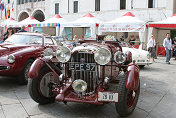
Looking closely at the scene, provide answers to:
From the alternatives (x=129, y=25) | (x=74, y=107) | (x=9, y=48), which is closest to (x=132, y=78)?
(x=74, y=107)

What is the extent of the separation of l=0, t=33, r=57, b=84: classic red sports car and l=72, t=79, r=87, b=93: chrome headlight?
258 cm

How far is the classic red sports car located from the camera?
5605 millimetres

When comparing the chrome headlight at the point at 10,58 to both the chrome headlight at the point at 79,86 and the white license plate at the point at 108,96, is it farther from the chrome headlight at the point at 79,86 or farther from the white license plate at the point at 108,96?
the white license plate at the point at 108,96

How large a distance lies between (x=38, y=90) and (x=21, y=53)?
75.6 inches

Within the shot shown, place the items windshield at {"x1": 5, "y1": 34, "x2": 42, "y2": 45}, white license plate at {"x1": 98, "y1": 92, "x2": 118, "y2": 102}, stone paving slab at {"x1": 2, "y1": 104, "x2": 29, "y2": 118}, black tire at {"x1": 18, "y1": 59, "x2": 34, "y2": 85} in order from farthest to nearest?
windshield at {"x1": 5, "y1": 34, "x2": 42, "y2": 45}, black tire at {"x1": 18, "y1": 59, "x2": 34, "y2": 85}, stone paving slab at {"x1": 2, "y1": 104, "x2": 29, "y2": 118}, white license plate at {"x1": 98, "y1": 92, "x2": 118, "y2": 102}

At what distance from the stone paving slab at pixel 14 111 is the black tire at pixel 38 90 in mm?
350

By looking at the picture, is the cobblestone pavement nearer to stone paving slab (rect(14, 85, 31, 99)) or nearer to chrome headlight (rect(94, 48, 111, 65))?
stone paving slab (rect(14, 85, 31, 99))

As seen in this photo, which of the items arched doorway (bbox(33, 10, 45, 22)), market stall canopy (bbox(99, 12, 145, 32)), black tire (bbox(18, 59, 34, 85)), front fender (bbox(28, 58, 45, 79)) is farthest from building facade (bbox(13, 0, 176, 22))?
front fender (bbox(28, 58, 45, 79))

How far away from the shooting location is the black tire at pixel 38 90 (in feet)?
13.8

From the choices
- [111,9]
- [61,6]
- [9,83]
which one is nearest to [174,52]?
[111,9]

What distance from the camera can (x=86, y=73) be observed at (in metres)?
4.05

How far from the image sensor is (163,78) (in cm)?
774

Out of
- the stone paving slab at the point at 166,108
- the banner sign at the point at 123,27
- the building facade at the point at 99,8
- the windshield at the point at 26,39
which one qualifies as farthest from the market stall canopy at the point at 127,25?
the stone paving slab at the point at 166,108

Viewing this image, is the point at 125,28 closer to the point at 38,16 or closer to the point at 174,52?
the point at 174,52
